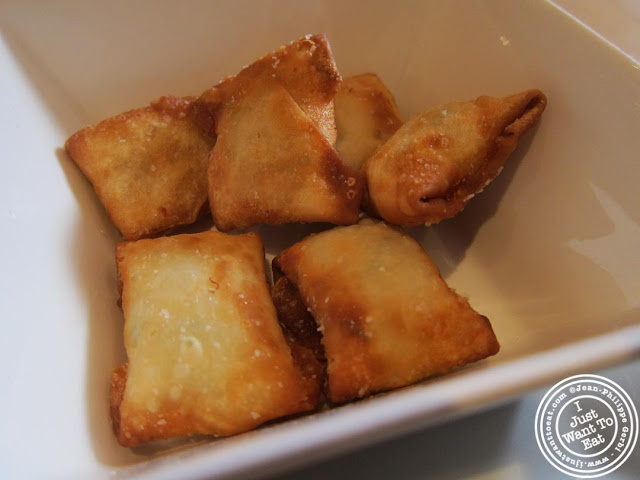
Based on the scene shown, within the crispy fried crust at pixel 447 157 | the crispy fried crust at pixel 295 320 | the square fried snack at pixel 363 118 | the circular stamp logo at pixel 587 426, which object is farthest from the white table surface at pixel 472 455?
the square fried snack at pixel 363 118

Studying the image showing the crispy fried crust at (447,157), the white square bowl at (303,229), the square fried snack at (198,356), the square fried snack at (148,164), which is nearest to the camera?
the white square bowl at (303,229)

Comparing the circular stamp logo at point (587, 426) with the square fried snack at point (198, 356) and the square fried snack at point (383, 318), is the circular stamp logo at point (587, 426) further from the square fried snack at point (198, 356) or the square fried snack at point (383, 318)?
the square fried snack at point (198, 356)

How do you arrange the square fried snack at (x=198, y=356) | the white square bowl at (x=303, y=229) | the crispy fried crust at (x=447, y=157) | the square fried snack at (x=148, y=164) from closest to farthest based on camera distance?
the white square bowl at (x=303, y=229) → the square fried snack at (x=198, y=356) → the crispy fried crust at (x=447, y=157) → the square fried snack at (x=148, y=164)

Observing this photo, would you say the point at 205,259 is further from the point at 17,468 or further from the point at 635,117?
the point at 635,117

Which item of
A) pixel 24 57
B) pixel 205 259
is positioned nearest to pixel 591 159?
pixel 205 259

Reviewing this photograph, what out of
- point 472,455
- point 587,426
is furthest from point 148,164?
point 587,426

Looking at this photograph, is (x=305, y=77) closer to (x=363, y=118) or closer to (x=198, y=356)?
(x=363, y=118)
